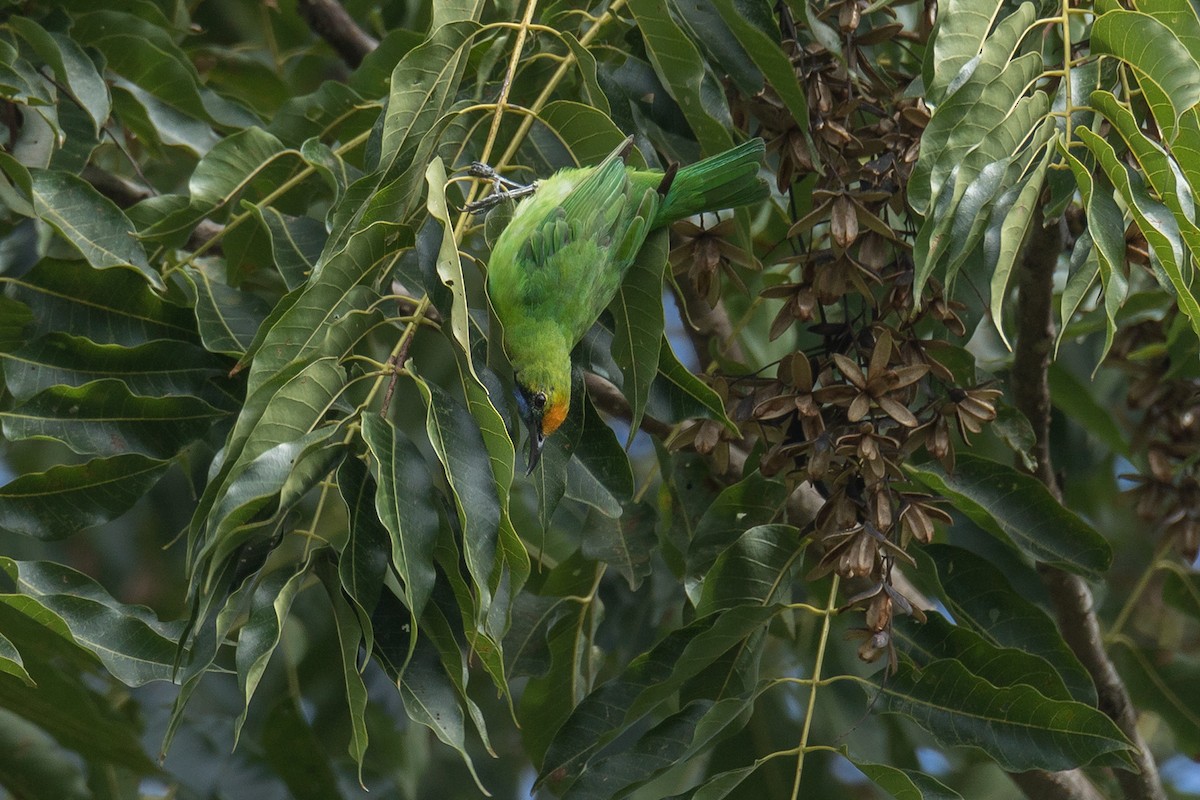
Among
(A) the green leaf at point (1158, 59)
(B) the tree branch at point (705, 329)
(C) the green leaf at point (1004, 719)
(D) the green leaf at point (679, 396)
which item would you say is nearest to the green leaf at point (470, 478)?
(D) the green leaf at point (679, 396)

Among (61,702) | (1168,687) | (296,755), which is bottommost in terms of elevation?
(1168,687)

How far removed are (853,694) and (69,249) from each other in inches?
91.6

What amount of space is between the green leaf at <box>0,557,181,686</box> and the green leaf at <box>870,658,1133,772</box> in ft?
4.29

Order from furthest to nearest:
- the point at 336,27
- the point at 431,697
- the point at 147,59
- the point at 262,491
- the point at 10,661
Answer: the point at 336,27, the point at 147,59, the point at 10,661, the point at 431,697, the point at 262,491

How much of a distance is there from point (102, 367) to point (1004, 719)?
1.82 meters

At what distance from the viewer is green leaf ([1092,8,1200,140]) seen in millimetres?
1894

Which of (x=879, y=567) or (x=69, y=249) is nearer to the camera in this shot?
(x=879, y=567)

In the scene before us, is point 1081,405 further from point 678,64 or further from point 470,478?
point 470,478

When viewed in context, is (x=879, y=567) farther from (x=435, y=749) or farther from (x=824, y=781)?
(x=435, y=749)

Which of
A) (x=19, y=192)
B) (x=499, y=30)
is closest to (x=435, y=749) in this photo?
(x=19, y=192)

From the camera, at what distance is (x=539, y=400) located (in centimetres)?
271

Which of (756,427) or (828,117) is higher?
(828,117)

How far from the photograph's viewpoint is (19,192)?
Result: 254 centimetres

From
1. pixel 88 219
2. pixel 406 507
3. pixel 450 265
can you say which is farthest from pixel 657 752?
pixel 88 219
